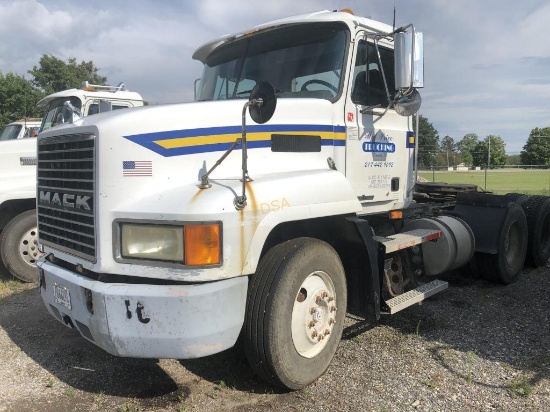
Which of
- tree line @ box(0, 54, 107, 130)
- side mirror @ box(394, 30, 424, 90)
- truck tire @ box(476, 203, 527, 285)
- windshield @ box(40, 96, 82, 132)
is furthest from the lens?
tree line @ box(0, 54, 107, 130)

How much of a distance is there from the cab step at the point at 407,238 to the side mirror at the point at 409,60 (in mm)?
1355

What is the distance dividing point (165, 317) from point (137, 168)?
3.23 ft

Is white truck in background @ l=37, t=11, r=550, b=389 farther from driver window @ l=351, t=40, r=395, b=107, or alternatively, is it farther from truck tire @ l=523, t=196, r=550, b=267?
truck tire @ l=523, t=196, r=550, b=267

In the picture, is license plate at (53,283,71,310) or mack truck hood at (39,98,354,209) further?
license plate at (53,283,71,310)

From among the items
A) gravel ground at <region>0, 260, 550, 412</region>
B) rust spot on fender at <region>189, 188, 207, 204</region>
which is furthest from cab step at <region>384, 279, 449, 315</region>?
rust spot on fender at <region>189, 188, 207, 204</region>

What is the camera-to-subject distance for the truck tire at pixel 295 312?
3236 mm

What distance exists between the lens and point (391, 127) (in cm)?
487

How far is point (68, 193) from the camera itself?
3.50 metres

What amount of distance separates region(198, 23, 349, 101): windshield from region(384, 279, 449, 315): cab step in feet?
6.03

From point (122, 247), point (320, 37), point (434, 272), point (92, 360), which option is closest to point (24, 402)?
point (92, 360)

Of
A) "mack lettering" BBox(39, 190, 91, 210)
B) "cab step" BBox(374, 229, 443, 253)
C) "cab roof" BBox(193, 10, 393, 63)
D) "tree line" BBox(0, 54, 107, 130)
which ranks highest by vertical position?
"tree line" BBox(0, 54, 107, 130)

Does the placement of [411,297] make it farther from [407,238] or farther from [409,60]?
[409,60]

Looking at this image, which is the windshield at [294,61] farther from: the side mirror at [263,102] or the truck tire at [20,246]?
the truck tire at [20,246]

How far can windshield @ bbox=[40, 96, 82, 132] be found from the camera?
715 cm
